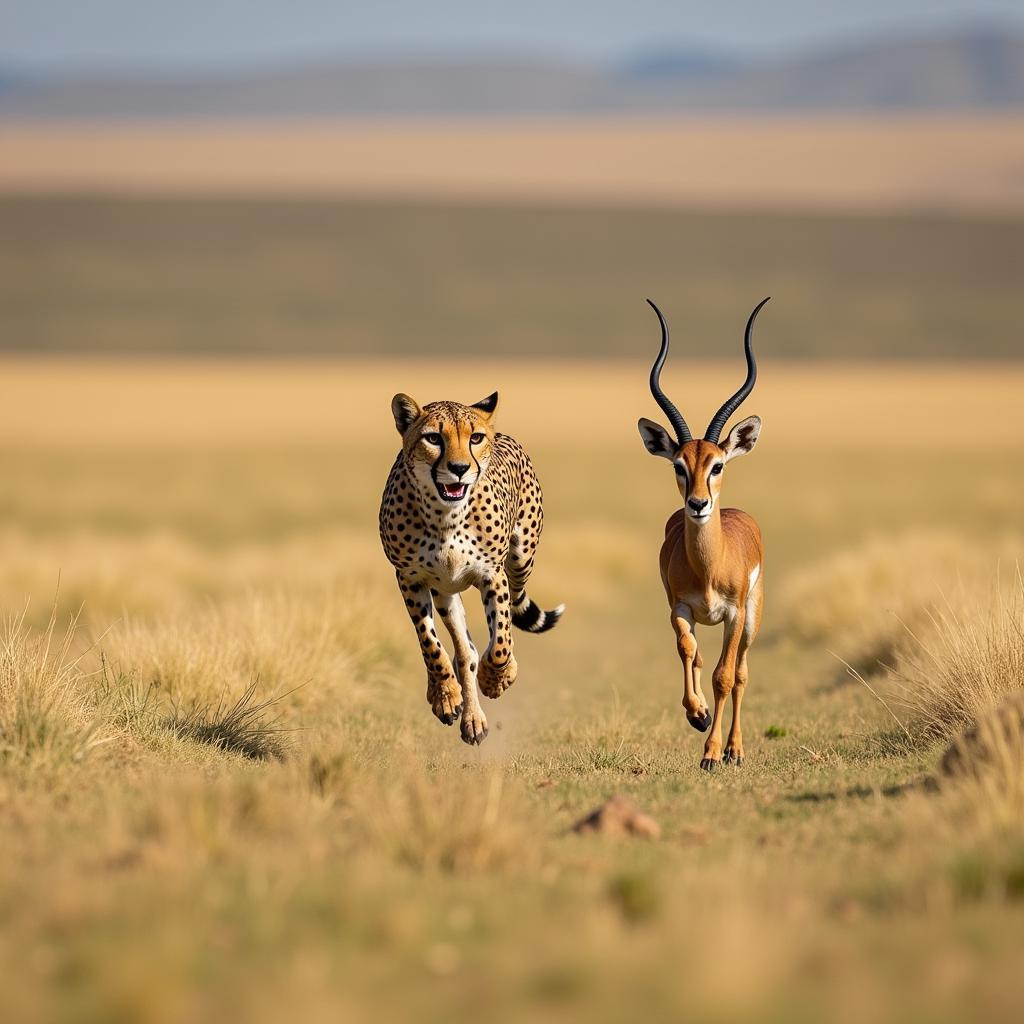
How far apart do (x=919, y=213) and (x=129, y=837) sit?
317ft

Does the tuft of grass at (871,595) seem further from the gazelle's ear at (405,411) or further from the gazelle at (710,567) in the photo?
the gazelle's ear at (405,411)

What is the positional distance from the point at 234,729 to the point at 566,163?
120 meters

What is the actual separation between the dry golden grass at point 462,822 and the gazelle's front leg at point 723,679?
170 mm

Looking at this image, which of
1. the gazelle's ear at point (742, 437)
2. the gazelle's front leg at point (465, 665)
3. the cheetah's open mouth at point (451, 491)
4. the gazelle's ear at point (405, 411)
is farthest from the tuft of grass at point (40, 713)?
the gazelle's ear at point (742, 437)

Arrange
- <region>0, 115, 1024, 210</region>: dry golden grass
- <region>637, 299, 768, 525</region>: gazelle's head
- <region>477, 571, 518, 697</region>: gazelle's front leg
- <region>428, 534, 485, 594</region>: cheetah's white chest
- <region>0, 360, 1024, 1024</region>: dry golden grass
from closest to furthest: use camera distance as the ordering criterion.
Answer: <region>0, 360, 1024, 1024</region>: dry golden grass, <region>637, 299, 768, 525</region>: gazelle's head, <region>428, 534, 485, 594</region>: cheetah's white chest, <region>477, 571, 518, 697</region>: gazelle's front leg, <region>0, 115, 1024, 210</region>: dry golden grass

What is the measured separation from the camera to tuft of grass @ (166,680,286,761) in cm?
918

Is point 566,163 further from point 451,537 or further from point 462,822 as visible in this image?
point 462,822

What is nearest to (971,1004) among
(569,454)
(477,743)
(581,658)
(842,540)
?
(477,743)

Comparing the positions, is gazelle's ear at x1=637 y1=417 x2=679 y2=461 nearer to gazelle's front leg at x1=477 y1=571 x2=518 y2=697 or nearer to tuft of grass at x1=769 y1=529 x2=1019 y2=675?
gazelle's front leg at x1=477 y1=571 x2=518 y2=697

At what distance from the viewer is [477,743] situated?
918cm

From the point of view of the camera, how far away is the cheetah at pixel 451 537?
918 centimetres

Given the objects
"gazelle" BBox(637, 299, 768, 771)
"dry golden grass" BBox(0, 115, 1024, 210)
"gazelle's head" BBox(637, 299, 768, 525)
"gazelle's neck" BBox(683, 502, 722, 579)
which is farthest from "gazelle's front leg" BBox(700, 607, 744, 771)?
"dry golden grass" BBox(0, 115, 1024, 210)

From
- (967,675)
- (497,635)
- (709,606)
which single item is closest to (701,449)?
(709,606)

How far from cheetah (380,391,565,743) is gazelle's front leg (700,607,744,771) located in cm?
120
